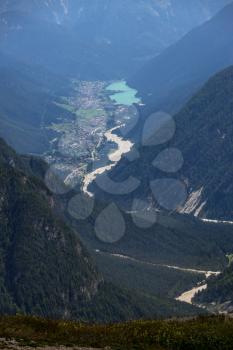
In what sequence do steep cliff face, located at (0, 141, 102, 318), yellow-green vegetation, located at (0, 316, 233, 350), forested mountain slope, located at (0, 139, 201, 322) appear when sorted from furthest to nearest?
forested mountain slope, located at (0, 139, 201, 322), steep cliff face, located at (0, 141, 102, 318), yellow-green vegetation, located at (0, 316, 233, 350)

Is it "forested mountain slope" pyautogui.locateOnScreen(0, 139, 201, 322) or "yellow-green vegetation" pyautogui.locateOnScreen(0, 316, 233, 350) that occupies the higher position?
"forested mountain slope" pyautogui.locateOnScreen(0, 139, 201, 322)

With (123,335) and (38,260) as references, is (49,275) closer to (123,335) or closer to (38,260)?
(38,260)

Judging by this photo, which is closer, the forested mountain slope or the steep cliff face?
the steep cliff face

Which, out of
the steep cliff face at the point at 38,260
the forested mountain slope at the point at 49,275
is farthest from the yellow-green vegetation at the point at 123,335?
the steep cliff face at the point at 38,260

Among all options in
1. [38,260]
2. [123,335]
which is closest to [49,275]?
[38,260]

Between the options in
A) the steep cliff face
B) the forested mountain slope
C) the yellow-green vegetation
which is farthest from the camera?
the forested mountain slope

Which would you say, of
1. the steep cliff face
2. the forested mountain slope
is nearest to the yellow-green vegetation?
the forested mountain slope

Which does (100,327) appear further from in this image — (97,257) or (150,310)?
(97,257)

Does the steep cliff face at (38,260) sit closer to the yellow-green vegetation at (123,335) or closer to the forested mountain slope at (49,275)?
the forested mountain slope at (49,275)

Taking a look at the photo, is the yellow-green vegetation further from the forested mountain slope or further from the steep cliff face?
the steep cliff face
